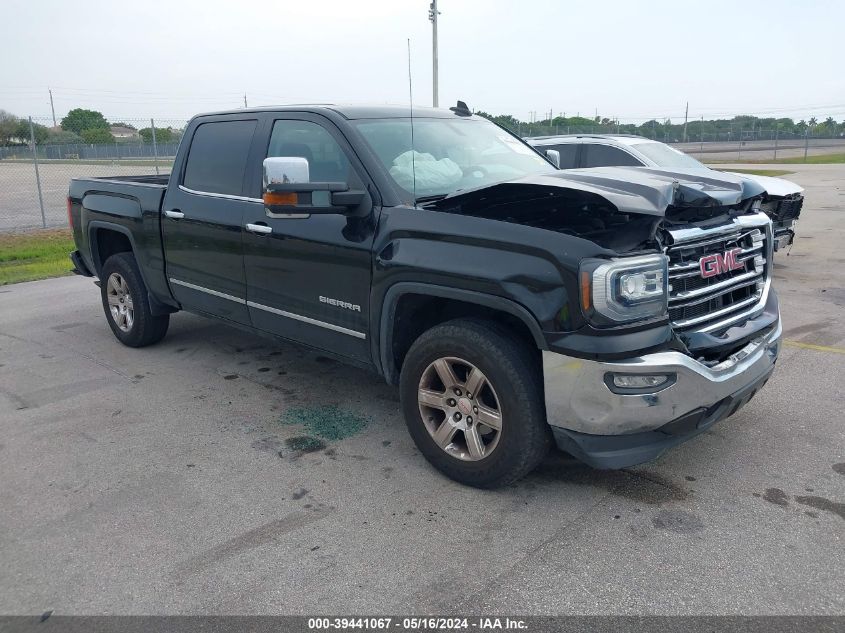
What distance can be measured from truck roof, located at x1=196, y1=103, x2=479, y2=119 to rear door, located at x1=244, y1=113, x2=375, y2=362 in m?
0.07

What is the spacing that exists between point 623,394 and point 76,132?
3249 centimetres

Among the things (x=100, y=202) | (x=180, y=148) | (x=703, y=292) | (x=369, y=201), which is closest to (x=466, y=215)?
(x=369, y=201)

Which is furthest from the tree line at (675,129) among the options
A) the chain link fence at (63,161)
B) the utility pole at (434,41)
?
the utility pole at (434,41)

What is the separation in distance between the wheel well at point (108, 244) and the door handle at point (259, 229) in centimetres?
222

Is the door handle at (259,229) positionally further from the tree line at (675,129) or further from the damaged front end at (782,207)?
the tree line at (675,129)

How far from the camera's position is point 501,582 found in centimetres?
289

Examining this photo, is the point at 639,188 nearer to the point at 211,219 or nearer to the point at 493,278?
the point at 493,278

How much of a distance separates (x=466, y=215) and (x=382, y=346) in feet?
2.94

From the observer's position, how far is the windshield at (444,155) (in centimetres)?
408

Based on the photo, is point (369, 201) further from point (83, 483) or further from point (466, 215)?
point (83, 483)

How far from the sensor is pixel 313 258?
4.20m

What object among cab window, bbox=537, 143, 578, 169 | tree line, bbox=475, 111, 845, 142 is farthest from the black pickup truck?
tree line, bbox=475, 111, 845, 142

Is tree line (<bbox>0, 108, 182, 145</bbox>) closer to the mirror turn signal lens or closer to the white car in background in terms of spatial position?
the white car in background

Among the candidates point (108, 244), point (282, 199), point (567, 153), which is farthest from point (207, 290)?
point (567, 153)
